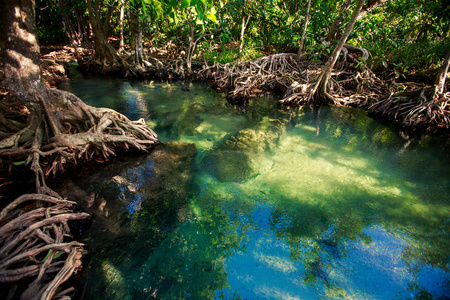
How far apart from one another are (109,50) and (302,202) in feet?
36.4

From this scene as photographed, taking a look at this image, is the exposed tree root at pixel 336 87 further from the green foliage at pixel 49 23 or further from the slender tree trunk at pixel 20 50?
the green foliage at pixel 49 23

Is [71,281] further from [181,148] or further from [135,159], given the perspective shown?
[181,148]

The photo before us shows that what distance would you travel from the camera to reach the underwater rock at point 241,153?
398 centimetres

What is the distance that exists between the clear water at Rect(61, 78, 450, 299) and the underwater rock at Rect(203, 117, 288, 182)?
0.03 meters

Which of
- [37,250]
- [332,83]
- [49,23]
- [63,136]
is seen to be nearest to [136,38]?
[63,136]

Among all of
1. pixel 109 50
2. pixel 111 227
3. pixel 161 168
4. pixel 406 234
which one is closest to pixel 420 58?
pixel 406 234

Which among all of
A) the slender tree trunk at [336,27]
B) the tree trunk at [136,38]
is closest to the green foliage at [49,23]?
the tree trunk at [136,38]

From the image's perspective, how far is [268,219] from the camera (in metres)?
3.08

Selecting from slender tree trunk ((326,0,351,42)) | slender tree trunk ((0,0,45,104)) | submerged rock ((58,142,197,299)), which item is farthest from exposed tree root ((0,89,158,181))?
slender tree trunk ((326,0,351,42))

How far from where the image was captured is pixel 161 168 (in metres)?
3.94

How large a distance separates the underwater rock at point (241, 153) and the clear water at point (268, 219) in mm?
29

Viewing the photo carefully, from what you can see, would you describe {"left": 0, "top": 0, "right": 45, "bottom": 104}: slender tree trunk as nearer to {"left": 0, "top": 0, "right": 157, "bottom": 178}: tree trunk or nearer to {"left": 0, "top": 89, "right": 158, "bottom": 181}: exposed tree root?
{"left": 0, "top": 0, "right": 157, "bottom": 178}: tree trunk

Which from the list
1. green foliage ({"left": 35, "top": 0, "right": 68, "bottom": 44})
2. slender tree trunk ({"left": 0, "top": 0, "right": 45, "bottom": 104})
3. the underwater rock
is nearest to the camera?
slender tree trunk ({"left": 0, "top": 0, "right": 45, "bottom": 104})

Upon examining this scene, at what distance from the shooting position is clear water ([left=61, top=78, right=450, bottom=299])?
229cm
